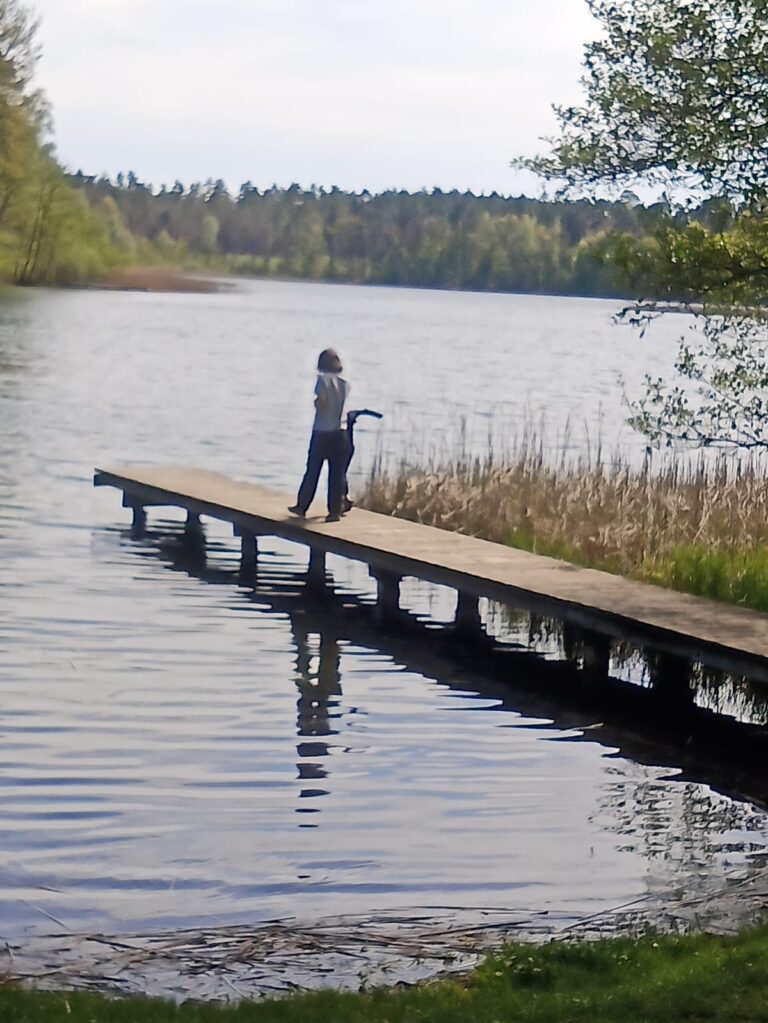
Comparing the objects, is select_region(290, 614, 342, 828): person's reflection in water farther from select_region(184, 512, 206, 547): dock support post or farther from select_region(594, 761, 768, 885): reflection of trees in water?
select_region(184, 512, 206, 547): dock support post

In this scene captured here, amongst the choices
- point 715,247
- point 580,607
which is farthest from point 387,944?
point 715,247

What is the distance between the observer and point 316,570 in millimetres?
14750

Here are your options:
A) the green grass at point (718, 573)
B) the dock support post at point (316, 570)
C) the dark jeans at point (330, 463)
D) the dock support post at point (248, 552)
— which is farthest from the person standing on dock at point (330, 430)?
the green grass at point (718, 573)

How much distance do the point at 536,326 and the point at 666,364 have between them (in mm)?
36017

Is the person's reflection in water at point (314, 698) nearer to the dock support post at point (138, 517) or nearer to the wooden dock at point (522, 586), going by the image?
the wooden dock at point (522, 586)

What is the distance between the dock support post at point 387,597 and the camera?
13.1 m

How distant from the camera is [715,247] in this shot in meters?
11.2

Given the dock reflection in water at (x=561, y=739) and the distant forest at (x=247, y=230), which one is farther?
the distant forest at (x=247, y=230)

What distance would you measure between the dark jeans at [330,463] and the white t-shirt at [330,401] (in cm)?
7

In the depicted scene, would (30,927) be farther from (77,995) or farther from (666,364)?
(666,364)

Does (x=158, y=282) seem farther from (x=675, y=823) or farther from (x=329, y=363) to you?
(x=675, y=823)

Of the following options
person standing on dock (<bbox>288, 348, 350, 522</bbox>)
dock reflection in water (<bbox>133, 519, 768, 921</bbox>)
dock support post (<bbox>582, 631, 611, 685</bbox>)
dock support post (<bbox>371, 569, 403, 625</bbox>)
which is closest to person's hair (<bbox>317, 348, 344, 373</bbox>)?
person standing on dock (<bbox>288, 348, 350, 522</bbox>)

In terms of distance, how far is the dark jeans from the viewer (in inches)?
539

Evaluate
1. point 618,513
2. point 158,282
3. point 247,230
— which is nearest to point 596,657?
point 618,513
